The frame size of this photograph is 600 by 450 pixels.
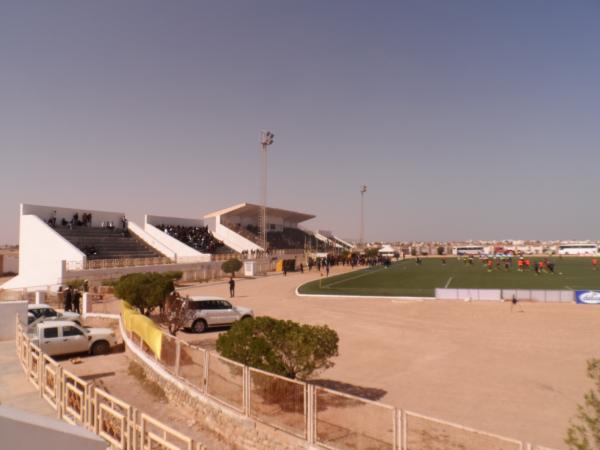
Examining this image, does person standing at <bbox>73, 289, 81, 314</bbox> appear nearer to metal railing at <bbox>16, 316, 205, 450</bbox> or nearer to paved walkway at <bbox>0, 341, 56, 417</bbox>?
paved walkway at <bbox>0, 341, 56, 417</bbox>

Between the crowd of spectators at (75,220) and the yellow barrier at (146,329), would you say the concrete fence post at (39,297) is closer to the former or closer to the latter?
the yellow barrier at (146,329)

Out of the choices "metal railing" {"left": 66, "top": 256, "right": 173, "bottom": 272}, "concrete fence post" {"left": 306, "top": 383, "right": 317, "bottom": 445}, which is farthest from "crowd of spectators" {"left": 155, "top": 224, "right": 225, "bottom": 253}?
"concrete fence post" {"left": 306, "top": 383, "right": 317, "bottom": 445}

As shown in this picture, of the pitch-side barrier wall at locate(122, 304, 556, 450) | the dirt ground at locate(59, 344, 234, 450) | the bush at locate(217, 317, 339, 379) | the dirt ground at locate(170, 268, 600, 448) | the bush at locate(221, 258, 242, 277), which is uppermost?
the bush at locate(221, 258, 242, 277)

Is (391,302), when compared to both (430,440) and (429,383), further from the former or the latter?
(430,440)

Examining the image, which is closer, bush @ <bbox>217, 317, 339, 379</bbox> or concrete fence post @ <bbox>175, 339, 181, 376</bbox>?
bush @ <bbox>217, 317, 339, 379</bbox>

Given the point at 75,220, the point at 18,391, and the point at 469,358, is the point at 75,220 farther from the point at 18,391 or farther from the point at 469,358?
the point at 469,358

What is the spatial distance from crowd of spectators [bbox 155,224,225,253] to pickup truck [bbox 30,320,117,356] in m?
34.4


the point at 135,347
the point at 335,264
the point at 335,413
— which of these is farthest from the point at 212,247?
the point at 335,413

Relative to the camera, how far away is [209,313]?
1845 centimetres

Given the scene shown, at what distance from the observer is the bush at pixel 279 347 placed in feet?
30.1

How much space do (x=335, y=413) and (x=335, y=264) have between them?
2443 inches

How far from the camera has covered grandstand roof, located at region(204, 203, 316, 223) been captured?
6638cm

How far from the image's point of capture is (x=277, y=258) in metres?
59.7

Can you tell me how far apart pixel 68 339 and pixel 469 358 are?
544 inches
